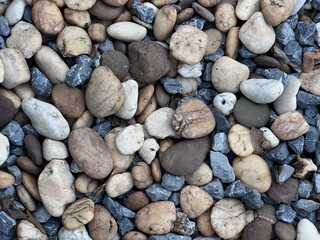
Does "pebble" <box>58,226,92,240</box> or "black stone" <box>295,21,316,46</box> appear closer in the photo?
Result: "pebble" <box>58,226,92,240</box>

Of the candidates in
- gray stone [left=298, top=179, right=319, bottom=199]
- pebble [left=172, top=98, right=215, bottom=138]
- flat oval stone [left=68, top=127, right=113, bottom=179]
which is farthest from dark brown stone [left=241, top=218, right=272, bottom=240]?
flat oval stone [left=68, top=127, right=113, bottom=179]

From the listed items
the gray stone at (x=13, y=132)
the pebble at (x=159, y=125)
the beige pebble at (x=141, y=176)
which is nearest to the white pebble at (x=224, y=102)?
the pebble at (x=159, y=125)

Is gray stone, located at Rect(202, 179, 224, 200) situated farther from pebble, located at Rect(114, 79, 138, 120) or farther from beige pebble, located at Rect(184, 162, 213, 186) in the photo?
→ pebble, located at Rect(114, 79, 138, 120)

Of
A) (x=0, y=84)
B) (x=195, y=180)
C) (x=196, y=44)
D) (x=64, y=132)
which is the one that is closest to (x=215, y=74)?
(x=196, y=44)

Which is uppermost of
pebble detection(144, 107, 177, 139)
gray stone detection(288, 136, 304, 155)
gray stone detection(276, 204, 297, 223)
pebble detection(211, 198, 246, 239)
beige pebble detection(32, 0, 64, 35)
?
beige pebble detection(32, 0, 64, 35)

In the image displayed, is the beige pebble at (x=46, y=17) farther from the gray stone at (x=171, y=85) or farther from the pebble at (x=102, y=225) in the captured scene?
the pebble at (x=102, y=225)

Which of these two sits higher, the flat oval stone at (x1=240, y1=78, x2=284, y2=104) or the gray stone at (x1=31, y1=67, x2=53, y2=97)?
the gray stone at (x1=31, y1=67, x2=53, y2=97)

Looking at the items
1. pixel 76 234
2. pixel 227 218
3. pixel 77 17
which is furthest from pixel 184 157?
pixel 77 17

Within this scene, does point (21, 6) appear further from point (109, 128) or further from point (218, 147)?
point (218, 147)
